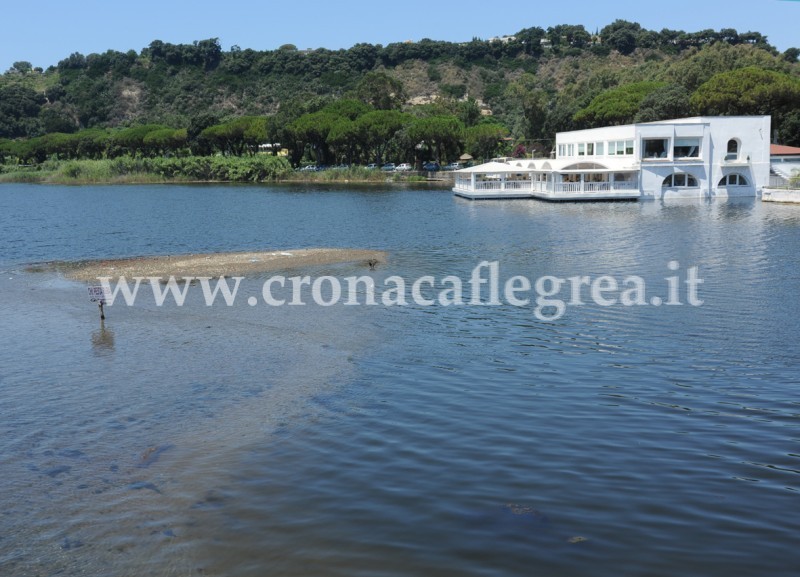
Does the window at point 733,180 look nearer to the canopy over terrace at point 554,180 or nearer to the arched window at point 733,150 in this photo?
the arched window at point 733,150

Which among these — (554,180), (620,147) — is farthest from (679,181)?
(554,180)

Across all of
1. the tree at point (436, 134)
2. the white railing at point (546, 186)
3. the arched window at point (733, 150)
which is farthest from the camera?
the tree at point (436, 134)

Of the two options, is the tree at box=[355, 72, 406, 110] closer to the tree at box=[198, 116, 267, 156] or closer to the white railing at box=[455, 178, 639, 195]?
the tree at box=[198, 116, 267, 156]

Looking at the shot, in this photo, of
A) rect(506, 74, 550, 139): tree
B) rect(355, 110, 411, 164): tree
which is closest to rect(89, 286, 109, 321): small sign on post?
rect(355, 110, 411, 164): tree

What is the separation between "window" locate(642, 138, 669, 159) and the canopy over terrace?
2082mm

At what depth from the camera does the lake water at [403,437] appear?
9688 millimetres

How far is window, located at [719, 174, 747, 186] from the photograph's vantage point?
71.9m

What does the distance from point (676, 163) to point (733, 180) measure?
6131mm

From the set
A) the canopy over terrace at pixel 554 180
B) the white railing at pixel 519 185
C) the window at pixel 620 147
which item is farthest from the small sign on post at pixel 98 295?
the white railing at pixel 519 185

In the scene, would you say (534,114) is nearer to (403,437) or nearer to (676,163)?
(676,163)

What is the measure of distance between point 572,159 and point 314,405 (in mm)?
62212

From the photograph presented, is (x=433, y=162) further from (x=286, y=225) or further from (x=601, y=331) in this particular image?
(x=601, y=331)

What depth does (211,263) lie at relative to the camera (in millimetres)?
36562

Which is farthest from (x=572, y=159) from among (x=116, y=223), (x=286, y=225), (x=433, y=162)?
(x=433, y=162)
